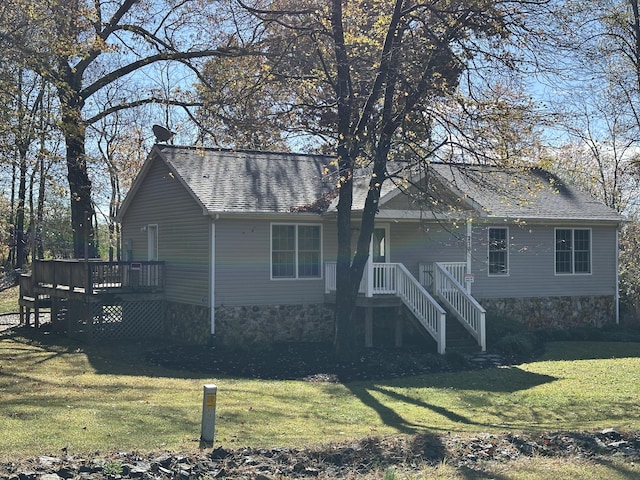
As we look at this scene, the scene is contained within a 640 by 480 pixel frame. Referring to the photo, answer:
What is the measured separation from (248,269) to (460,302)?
5.57 meters

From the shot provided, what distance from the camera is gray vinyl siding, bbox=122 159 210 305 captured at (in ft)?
61.8

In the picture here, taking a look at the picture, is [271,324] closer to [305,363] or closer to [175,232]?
[305,363]

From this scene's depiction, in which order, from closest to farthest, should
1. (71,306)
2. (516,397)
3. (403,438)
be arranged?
(403,438), (516,397), (71,306)

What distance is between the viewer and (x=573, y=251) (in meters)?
23.4

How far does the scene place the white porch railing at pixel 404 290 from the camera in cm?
1789

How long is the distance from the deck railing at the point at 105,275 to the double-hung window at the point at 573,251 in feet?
40.7

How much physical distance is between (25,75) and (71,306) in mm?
6715

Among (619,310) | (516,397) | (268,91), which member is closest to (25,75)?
(268,91)

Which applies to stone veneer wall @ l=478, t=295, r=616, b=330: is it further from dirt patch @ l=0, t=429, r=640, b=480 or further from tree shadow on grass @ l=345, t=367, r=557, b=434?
dirt patch @ l=0, t=429, r=640, b=480

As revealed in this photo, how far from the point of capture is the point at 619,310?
2455 cm

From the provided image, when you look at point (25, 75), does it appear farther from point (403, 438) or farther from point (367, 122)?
point (403, 438)

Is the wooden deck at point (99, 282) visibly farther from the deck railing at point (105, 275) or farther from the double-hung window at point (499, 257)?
the double-hung window at point (499, 257)

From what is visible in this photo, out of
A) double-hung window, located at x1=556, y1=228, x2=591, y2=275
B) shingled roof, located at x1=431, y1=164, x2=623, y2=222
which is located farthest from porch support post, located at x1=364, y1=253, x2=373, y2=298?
double-hung window, located at x1=556, y1=228, x2=591, y2=275

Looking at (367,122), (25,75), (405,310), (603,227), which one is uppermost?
(25,75)
